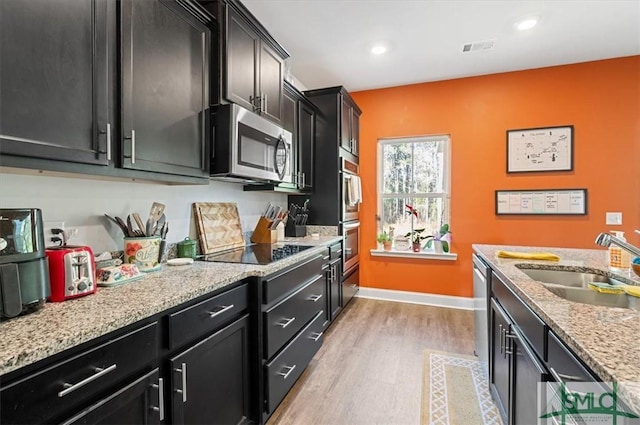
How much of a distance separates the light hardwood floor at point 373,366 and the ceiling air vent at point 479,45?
9.15 ft

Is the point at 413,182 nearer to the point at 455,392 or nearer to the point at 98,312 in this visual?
the point at 455,392

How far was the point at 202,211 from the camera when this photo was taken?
213 cm

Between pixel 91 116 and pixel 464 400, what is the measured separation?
98.7 inches

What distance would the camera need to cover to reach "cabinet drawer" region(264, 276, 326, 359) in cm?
163

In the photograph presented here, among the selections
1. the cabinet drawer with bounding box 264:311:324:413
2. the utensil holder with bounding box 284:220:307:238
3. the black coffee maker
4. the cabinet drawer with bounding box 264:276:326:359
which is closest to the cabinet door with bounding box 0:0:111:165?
the black coffee maker

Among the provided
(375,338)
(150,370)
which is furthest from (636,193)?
(150,370)

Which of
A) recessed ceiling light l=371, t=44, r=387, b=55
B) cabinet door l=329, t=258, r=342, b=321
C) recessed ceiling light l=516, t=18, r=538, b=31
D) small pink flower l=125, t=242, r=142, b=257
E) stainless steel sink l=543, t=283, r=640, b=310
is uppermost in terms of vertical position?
recessed ceiling light l=371, t=44, r=387, b=55

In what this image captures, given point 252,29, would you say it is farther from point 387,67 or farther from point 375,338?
point 375,338

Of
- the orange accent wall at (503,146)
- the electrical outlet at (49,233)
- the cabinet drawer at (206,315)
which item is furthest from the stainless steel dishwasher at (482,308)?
the electrical outlet at (49,233)

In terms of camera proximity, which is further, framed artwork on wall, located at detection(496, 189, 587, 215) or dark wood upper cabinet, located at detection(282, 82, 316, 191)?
framed artwork on wall, located at detection(496, 189, 587, 215)

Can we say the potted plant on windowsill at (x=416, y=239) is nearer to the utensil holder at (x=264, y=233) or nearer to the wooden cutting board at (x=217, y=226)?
the utensil holder at (x=264, y=233)

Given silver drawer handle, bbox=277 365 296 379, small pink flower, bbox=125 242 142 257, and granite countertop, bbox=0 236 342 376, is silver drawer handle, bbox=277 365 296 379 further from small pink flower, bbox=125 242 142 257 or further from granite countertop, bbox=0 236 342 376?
small pink flower, bbox=125 242 142 257

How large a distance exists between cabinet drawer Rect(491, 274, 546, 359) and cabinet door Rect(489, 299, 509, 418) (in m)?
0.09

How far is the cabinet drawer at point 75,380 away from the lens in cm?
68
